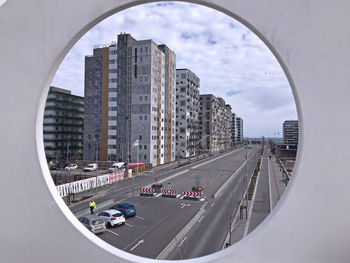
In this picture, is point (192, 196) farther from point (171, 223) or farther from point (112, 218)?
point (112, 218)

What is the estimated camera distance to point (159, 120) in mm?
36125

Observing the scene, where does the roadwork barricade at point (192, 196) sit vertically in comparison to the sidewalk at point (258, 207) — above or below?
above

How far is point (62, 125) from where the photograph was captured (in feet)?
146

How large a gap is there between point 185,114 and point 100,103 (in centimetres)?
2041

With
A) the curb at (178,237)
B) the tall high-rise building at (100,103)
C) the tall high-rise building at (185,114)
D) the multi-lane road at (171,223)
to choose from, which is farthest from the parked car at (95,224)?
the tall high-rise building at (185,114)

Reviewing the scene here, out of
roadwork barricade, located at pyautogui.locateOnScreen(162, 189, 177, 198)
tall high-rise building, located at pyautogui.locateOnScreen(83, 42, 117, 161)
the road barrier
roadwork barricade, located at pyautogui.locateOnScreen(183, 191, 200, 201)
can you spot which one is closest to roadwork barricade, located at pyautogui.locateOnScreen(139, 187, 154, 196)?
roadwork barricade, located at pyautogui.locateOnScreen(162, 189, 177, 198)

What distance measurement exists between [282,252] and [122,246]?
7326mm

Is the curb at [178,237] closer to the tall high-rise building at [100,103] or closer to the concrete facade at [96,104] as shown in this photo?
the tall high-rise building at [100,103]

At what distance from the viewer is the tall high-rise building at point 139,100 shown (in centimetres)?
3362

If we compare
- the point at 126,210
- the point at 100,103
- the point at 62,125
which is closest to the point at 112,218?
the point at 126,210

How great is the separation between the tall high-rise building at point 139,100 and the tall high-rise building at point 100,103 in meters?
1.05
